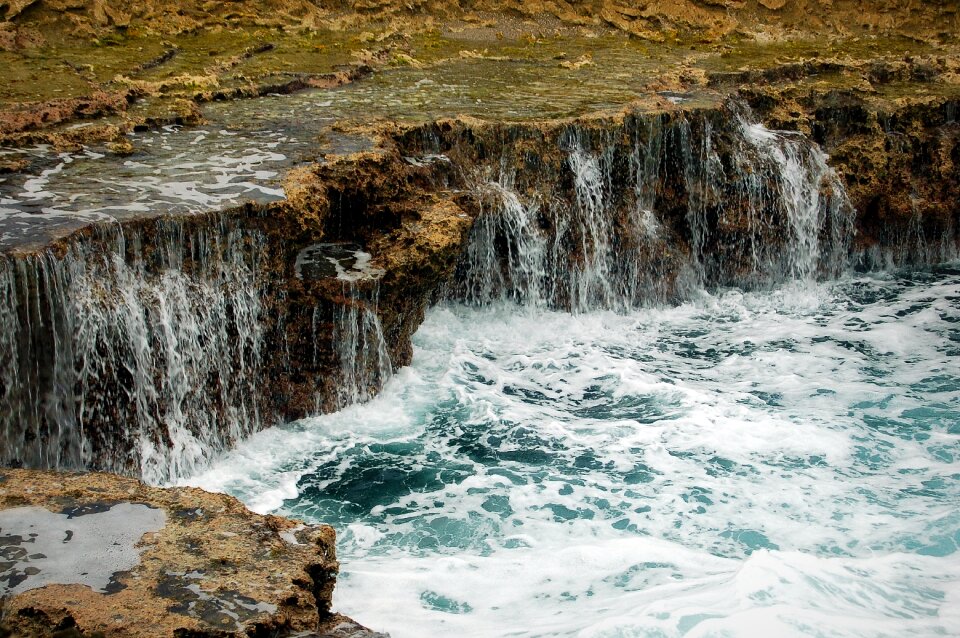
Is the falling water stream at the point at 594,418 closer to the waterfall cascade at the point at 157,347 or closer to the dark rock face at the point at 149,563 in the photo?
the waterfall cascade at the point at 157,347

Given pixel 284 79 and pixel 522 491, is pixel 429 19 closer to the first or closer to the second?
pixel 284 79

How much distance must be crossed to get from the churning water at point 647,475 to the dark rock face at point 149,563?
826 mm

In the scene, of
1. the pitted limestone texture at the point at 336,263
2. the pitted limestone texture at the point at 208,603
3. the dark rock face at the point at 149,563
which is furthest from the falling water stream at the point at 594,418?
the pitted limestone texture at the point at 208,603

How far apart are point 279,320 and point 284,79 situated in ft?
15.2

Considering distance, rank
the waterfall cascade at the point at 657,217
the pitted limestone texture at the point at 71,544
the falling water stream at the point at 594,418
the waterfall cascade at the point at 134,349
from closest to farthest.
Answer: the pitted limestone texture at the point at 71,544 → the falling water stream at the point at 594,418 → the waterfall cascade at the point at 134,349 → the waterfall cascade at the point at 657,217

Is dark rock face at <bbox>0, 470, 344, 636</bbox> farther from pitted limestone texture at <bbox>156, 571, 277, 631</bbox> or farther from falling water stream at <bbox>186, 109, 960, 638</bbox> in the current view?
falling water stream at <bbox>186, 109, 960, 638</bbox>

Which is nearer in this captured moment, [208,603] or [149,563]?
[208,603]

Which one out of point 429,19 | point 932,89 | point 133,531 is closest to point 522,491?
point 133,531

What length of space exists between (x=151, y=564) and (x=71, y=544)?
0.41 meters

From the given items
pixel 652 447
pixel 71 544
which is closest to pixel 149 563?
pixel 71 544

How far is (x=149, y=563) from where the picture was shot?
167 inches

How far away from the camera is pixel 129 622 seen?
3789 millimetres

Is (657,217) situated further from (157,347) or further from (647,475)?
(157,347)

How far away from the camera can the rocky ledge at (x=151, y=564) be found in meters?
3.84
